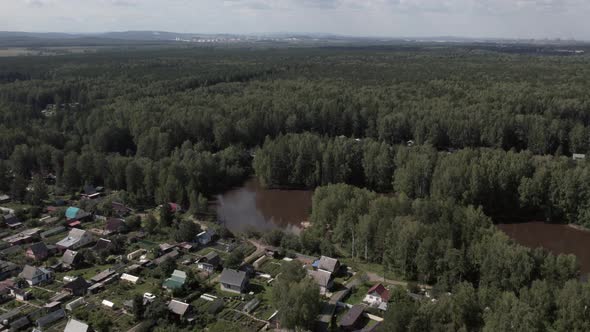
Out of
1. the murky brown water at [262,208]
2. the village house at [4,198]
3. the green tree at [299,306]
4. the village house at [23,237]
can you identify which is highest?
the green tree at [299,306]

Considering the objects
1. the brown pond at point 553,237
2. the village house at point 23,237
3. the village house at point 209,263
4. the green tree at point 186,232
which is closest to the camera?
the village house at point 209,263

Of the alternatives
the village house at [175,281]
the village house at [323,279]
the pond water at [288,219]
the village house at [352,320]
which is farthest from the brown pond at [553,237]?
the village house at [175,281]

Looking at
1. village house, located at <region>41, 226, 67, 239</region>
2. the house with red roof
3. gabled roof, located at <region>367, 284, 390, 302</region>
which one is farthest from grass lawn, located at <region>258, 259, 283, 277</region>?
village house, located at <region>41, 226, 67, 239</region>

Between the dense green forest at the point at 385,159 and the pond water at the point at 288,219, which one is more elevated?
the dense green forest at the point at 385,159

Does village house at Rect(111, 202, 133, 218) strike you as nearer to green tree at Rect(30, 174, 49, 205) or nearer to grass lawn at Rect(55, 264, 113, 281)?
green tree at Rect(30, 174, 49, 205)

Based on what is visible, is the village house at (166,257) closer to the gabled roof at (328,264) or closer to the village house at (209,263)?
the village house at (209,263)

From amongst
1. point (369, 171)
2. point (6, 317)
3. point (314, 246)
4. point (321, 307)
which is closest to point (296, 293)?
point (321, 307)

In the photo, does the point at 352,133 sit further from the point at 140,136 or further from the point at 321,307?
the point at 321,307
